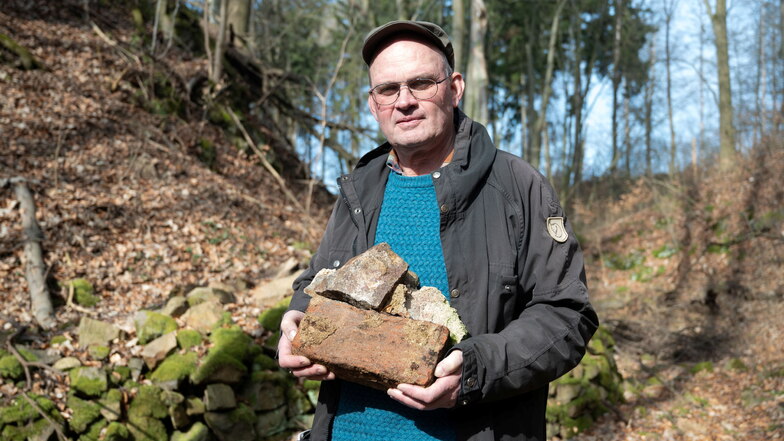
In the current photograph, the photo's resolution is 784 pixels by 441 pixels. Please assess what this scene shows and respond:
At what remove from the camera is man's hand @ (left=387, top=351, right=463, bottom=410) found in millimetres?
1633

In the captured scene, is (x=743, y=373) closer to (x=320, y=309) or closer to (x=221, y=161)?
(x=320, y=309)

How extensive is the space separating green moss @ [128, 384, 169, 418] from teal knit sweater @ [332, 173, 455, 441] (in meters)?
3.71

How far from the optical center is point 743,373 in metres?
8.09

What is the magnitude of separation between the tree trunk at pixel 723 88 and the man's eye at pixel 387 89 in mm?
14412

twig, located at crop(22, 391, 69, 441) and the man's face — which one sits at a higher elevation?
the man's face

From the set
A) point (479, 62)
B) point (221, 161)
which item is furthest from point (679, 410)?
point (221, 161)

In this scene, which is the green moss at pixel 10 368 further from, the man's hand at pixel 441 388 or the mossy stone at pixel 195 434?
the man's hand at pixel 441 388

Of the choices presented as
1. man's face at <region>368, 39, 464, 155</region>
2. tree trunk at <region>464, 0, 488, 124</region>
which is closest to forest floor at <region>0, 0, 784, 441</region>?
tree trunk at <region>464, 0, 488, 124</region>

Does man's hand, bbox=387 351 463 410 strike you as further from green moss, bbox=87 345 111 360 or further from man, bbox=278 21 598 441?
green moss, bbox=87 345 111 360

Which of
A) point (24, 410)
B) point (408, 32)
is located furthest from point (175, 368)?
point (408, 32)

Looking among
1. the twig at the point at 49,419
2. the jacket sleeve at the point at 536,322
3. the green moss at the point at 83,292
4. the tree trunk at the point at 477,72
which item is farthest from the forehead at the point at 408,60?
the tree trunk at the point at 477,72

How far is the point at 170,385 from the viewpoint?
17.3 feet

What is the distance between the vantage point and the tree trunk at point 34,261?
593 cm

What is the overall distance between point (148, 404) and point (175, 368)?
0.41m
